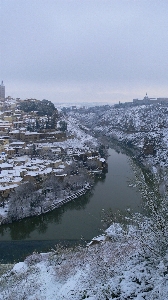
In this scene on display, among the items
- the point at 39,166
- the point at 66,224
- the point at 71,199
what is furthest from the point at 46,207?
the point at 39,166

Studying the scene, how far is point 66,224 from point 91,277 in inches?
236

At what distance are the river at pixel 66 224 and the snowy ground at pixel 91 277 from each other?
251cm

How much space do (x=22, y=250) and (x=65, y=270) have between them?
362 centimetres

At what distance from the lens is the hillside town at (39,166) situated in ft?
34.8

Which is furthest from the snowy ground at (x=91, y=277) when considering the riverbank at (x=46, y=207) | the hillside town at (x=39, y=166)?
the hillside town at (x=39, y=166)

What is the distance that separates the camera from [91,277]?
3.71m

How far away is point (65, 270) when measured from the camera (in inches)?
172

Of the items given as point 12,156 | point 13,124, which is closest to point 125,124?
point 13,124

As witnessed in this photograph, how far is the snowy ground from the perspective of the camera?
3008mm

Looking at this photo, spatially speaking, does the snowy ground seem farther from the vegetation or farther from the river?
the vegetation

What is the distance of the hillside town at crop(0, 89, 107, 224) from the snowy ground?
517cm

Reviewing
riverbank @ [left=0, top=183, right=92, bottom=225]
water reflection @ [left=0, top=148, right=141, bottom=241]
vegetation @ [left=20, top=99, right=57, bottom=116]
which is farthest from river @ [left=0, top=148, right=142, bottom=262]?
vegetation @ [left=20, top=99, right=57, bottom=116]

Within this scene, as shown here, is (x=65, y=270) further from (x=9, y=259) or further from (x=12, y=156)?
(x=12, y=156)

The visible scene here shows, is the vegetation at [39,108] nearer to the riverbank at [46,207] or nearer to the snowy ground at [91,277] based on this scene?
the riverbank at [46,207]
